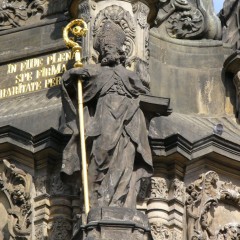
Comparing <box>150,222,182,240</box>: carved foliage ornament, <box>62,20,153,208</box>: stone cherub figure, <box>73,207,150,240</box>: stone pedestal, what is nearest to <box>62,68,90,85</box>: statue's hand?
<box>62,20,153,208</box>: stone cherub figure

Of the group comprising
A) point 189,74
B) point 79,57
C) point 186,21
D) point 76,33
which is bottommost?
point 79,57

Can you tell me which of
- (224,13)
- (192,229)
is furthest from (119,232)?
(224,13)

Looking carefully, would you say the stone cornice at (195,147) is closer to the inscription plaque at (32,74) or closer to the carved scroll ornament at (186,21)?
the inscription plaque at (32,74)

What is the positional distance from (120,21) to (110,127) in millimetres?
1890

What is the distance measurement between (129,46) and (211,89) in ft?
4.73

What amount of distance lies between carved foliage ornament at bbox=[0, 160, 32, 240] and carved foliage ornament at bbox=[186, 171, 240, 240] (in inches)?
71.1

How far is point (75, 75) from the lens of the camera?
64.5 ft

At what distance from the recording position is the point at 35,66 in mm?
21719

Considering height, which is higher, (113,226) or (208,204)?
(208,204)

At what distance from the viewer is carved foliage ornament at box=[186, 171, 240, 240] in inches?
790

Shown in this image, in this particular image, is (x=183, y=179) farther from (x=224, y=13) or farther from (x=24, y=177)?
(x=224, y=13)

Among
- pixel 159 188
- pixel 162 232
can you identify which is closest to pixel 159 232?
pixel 162 232

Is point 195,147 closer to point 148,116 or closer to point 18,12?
point 148,116

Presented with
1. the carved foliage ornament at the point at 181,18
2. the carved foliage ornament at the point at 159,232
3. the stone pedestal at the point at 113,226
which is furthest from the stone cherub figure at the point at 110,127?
the carved foliage ornament at the point at 181,18
